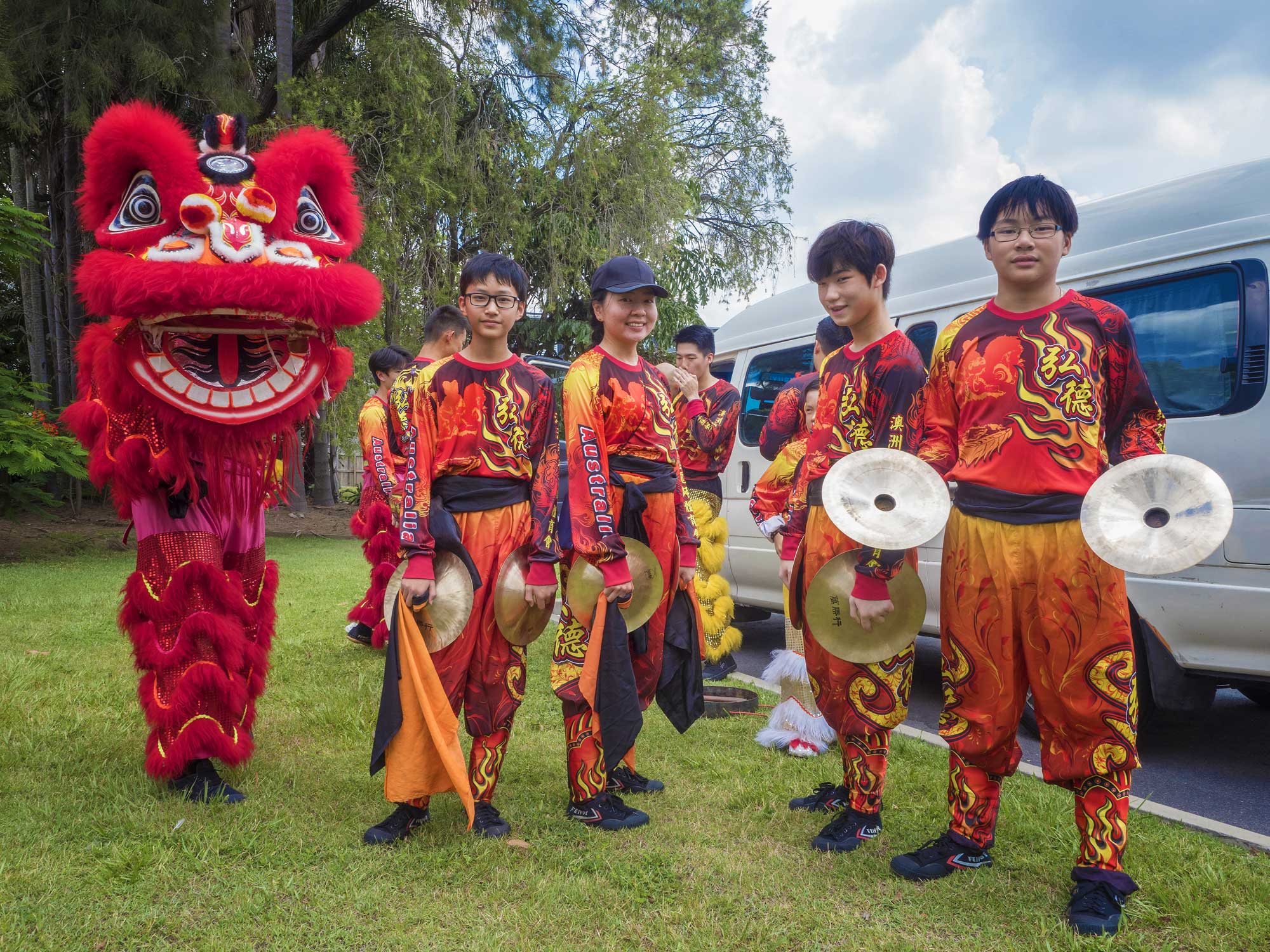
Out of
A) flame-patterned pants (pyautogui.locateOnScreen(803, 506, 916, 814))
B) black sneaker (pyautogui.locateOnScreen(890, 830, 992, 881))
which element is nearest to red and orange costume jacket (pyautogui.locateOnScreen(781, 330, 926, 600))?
flame-patterned pants (pyautogui.locateOnScreen(803, 506, 916, 814))

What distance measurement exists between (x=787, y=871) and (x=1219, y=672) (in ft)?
7.11

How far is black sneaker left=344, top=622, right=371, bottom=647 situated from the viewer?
612 cm

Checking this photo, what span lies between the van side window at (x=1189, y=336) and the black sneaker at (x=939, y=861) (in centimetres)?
204

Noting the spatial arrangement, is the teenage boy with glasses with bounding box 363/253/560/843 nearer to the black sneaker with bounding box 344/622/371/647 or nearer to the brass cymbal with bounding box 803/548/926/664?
the brass cymbal with bounding box 803/548/926/664

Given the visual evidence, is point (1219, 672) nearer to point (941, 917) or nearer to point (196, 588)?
point (941, 917)

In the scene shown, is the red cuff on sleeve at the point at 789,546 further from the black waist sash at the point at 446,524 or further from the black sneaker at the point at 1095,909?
the black sneaker at the point at 1095,909

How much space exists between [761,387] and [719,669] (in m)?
2.07

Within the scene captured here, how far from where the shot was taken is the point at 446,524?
3041mm

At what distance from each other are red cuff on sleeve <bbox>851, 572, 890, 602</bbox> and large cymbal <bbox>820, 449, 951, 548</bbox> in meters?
0.26

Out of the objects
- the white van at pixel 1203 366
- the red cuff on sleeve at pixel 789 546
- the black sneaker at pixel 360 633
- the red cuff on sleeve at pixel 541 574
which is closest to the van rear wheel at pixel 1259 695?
the white van at pixel 1203 366

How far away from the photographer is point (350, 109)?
38.7 feet

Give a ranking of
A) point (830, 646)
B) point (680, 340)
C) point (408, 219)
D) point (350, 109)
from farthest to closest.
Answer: point (408, 219)
point (350, 109)
point (680, 340)
point (830, 646)

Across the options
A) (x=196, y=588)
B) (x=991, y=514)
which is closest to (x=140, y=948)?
(x=196, y=588)

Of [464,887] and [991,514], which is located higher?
[991,514]
